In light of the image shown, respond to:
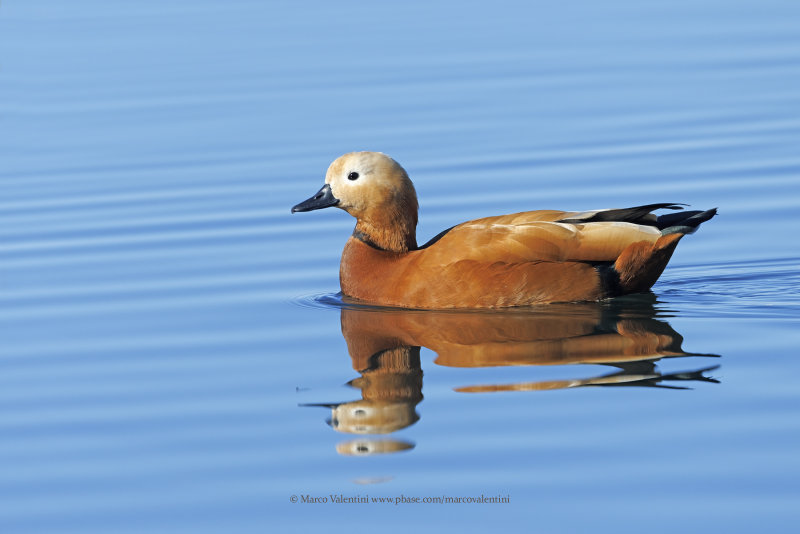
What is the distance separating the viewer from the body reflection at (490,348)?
666 centimetres

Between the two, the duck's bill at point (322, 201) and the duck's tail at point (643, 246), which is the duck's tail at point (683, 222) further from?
the duck's bill at point (322, 201)

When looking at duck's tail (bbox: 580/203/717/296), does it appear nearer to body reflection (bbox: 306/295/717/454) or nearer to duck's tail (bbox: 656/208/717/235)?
duck's tail (bbox: 656/208/717/235)

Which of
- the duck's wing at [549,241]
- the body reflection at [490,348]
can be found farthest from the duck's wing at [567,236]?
the body reflection at [490,348]

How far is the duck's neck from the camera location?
938cm

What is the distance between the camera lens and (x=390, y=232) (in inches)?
370

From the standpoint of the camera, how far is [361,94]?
50.0ft

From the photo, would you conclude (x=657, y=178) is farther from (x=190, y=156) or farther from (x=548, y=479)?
(x=548, y=479)

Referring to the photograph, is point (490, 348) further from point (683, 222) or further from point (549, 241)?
point (683, 222)

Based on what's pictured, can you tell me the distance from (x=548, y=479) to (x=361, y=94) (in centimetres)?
1017

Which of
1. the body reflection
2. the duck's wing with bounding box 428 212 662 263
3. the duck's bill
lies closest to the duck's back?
the duck's wing with bounding box 428 212 662 263

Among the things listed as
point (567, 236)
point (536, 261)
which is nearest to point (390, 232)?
point (536, 261)

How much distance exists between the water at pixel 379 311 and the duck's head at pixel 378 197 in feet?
2.00

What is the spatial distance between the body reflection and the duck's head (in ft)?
2.27

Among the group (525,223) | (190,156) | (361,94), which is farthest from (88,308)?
(361,94)
